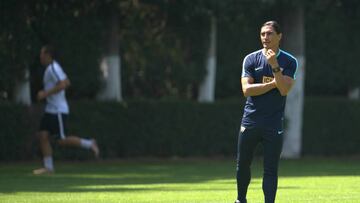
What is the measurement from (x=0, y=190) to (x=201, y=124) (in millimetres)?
9962

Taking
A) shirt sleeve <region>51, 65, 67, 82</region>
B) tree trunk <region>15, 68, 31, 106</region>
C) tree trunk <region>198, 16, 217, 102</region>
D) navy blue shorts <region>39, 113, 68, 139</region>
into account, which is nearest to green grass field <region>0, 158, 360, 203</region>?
navy blue shorts <region>39, 113, 68, 139</region>

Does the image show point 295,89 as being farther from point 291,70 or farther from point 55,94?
point 291,70

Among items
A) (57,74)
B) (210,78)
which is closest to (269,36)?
(57,74)

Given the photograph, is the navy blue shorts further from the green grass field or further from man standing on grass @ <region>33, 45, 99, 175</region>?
the green grass field

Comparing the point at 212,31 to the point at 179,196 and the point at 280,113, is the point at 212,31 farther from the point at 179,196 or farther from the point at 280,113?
the point at 280,113

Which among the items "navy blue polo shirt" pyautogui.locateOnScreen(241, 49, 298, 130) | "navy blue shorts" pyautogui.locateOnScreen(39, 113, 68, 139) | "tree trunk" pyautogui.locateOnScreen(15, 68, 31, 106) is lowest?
"navy blue shorts" pyautogui.locateOnScreen(39, 113, 68, 139)

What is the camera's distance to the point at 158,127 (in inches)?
887

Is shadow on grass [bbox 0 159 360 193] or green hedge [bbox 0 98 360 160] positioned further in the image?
green hedge [bbox 0 98 360 160]

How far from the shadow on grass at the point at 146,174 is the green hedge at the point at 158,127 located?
66 cm

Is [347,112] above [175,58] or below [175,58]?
below

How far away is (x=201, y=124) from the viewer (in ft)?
75.7

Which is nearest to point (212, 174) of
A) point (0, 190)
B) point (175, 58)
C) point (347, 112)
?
point (0, 190)

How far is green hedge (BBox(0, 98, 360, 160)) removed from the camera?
814 inches

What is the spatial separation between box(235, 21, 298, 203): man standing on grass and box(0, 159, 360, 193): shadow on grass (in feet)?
12.4
